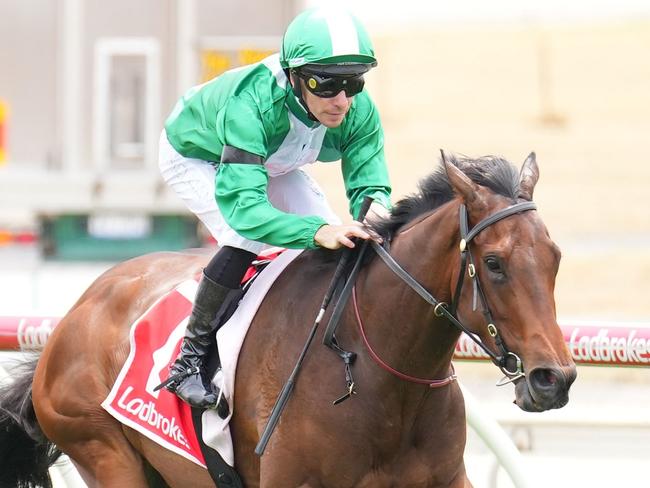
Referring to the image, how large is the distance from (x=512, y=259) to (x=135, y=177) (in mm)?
6106

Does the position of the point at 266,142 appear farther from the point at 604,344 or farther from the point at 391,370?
the point at 604,344

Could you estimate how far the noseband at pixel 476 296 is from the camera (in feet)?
10.8

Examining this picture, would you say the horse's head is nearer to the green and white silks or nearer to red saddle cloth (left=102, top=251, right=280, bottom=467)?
the green and white silks

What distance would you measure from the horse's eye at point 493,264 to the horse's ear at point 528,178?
223mm

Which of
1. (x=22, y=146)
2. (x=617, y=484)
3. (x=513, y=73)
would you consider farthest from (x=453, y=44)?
(x=617, y=484)

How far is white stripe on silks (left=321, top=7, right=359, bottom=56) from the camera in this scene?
3.74 m

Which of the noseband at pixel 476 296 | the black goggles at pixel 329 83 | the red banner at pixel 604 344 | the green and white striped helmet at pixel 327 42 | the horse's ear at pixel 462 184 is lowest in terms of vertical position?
the red banner at pixel 604 344

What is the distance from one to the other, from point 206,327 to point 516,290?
1097 millimetres

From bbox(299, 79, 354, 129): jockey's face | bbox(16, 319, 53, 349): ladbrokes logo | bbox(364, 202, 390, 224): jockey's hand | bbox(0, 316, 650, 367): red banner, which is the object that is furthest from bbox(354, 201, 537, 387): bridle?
bbox(16, 319, 53, 349): ladbrokes logo

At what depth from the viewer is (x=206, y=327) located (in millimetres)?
3967

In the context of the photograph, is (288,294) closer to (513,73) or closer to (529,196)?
(529,196)

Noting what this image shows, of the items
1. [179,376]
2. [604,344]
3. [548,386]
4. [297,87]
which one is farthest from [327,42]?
[604,344]

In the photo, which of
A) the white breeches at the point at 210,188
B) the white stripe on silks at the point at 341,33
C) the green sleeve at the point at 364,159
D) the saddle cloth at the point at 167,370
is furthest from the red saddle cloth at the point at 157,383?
the white stripe on silks at the point at 341,33

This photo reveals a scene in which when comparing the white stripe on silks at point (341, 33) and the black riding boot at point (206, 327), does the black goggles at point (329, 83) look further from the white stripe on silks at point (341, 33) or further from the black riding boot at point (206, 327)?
the black riding boot at point (206, 327)
